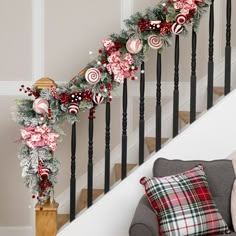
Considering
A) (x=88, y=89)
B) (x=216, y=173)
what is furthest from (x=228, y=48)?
(x=88, y=89)

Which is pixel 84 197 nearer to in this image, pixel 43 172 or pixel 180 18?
pixel 43 172

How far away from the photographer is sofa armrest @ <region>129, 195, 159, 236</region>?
3.07m

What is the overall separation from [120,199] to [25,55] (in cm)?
150

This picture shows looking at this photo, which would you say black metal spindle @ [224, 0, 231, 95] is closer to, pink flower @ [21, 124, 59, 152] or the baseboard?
pink flower @ [21, 124, 59, 152]

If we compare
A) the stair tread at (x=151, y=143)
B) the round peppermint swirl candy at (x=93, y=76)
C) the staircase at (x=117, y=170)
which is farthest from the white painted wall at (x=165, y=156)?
the round peppermint swirl candy at (x=93, y=76)

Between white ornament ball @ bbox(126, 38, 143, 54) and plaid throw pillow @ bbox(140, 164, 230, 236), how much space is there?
2.84 feet

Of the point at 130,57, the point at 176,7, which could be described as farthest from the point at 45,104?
the point at 176,7

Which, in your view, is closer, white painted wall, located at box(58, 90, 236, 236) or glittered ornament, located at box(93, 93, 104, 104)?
glittered ornament, located at box(93, 93, 104, 104)

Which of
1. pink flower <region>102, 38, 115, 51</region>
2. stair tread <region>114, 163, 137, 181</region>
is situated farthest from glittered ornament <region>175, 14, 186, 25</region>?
stair tread <region>114, 163, 137, 181</region>

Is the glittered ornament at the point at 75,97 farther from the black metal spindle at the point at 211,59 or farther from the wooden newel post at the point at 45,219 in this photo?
the black metal spindle at the point at 211,59

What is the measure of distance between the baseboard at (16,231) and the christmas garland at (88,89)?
960 mm

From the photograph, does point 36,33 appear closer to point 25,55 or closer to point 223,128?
point 25,55

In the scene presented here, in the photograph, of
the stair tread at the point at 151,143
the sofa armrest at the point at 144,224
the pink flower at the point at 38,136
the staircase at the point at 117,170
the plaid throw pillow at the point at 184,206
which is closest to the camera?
the sofa armrest at the point at 144,224

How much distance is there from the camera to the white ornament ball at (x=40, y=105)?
12.1 feet
